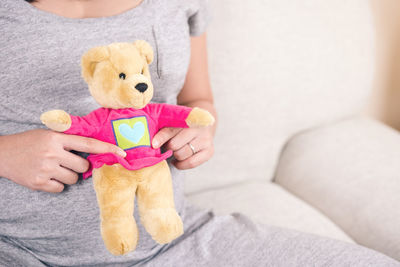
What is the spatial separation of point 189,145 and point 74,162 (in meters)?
0.20

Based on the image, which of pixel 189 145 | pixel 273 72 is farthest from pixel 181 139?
pixel 273 72

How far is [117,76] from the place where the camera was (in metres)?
0.51

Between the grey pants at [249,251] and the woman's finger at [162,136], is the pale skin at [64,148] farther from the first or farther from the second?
the grey pants at [249,251]

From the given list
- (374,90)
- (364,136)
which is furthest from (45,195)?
(374,90)

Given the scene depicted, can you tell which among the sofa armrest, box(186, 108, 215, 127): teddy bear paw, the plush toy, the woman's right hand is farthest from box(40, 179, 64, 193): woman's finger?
the sofa armrest

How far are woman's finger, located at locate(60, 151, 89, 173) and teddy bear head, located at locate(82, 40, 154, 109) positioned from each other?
13 cm

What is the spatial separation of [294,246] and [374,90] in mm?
1104

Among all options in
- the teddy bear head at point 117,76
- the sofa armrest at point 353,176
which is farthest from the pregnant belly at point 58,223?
the sofa armrest at point 353,176

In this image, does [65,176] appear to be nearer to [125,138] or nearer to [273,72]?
[125,138]

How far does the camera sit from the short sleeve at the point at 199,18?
0.87m

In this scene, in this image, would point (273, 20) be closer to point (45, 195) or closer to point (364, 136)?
point (364, 136)

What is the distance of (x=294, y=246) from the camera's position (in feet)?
2.41

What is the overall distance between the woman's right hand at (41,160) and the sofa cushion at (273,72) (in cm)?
51

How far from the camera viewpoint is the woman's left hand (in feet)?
2.18
